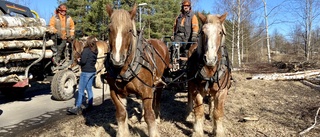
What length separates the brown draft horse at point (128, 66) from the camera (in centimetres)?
350

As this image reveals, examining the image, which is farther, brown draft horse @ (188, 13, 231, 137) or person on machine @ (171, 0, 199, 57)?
person on machine @ (171, 0, 199, 57)

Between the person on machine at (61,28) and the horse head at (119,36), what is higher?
the person on machine at (61,28)

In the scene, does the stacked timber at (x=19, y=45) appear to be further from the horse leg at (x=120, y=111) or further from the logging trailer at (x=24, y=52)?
the horse leg at (x=120, y=111)

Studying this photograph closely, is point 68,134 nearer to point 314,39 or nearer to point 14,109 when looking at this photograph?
point 14,109

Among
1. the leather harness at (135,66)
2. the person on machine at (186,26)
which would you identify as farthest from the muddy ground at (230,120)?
the person on machine at (186,26)

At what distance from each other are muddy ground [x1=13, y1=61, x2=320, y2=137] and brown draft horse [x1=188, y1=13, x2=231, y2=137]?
51 centimetres

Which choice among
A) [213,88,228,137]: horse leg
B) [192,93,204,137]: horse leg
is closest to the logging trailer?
[192,93,204,137]: horse leg

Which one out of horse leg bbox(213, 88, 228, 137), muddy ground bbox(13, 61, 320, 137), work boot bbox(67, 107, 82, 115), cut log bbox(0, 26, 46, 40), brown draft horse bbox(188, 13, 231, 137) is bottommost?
muddy ground bbox(13, 61, 320, 137)

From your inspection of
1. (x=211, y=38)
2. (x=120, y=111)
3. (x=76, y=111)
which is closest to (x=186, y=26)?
(x=211, y=38)

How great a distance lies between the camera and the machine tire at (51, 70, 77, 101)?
26.0 ft

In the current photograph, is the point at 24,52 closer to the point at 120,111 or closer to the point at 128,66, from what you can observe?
the point at 120,111

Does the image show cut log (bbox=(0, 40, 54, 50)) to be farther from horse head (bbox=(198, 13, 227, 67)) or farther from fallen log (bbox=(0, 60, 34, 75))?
horse head (bbox=(198, 13, 227, 67))

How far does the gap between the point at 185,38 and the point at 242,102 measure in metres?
2.44

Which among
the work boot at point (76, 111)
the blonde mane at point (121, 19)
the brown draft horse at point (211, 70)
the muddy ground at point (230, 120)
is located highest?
the blonde mane at point (121, 19)
